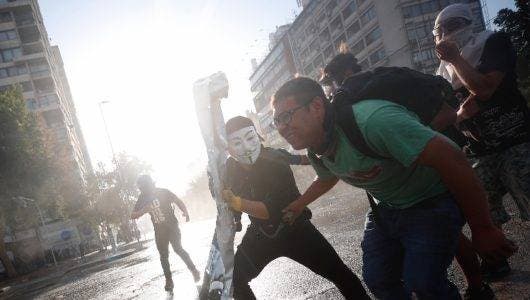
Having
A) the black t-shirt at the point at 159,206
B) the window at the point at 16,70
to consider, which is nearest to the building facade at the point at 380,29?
the window at the point at 16,70

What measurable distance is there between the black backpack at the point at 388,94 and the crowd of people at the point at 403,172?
0.01 metres

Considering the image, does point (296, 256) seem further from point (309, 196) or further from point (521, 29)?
point (521, 29)

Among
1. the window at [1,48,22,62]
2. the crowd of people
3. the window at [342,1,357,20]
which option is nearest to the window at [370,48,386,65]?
the window at [342,1,357,20]

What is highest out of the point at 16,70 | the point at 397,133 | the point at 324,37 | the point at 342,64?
the point at 16,70

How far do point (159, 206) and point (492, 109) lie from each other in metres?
4.77

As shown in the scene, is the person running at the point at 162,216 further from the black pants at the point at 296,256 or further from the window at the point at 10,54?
the window at the point at 10,54

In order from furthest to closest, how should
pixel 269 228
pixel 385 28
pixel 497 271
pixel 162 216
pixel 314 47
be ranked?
pixel 314 47 → pixel 385 28 → pixel 162 216 → pixel 497 271 → pixel 269 228

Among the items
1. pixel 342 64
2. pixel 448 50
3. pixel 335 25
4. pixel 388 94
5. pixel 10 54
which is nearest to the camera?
pixel 388 94

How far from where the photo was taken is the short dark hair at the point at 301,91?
6.68 ft

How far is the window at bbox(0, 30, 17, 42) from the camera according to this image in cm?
5059

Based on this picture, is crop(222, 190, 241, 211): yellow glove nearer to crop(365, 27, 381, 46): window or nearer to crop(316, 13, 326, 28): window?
crop(365, 27, 381, 46): window

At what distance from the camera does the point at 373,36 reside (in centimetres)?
5125

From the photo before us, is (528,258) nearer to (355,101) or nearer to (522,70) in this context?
(355,101)

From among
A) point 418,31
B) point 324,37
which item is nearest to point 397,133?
point 418,31
